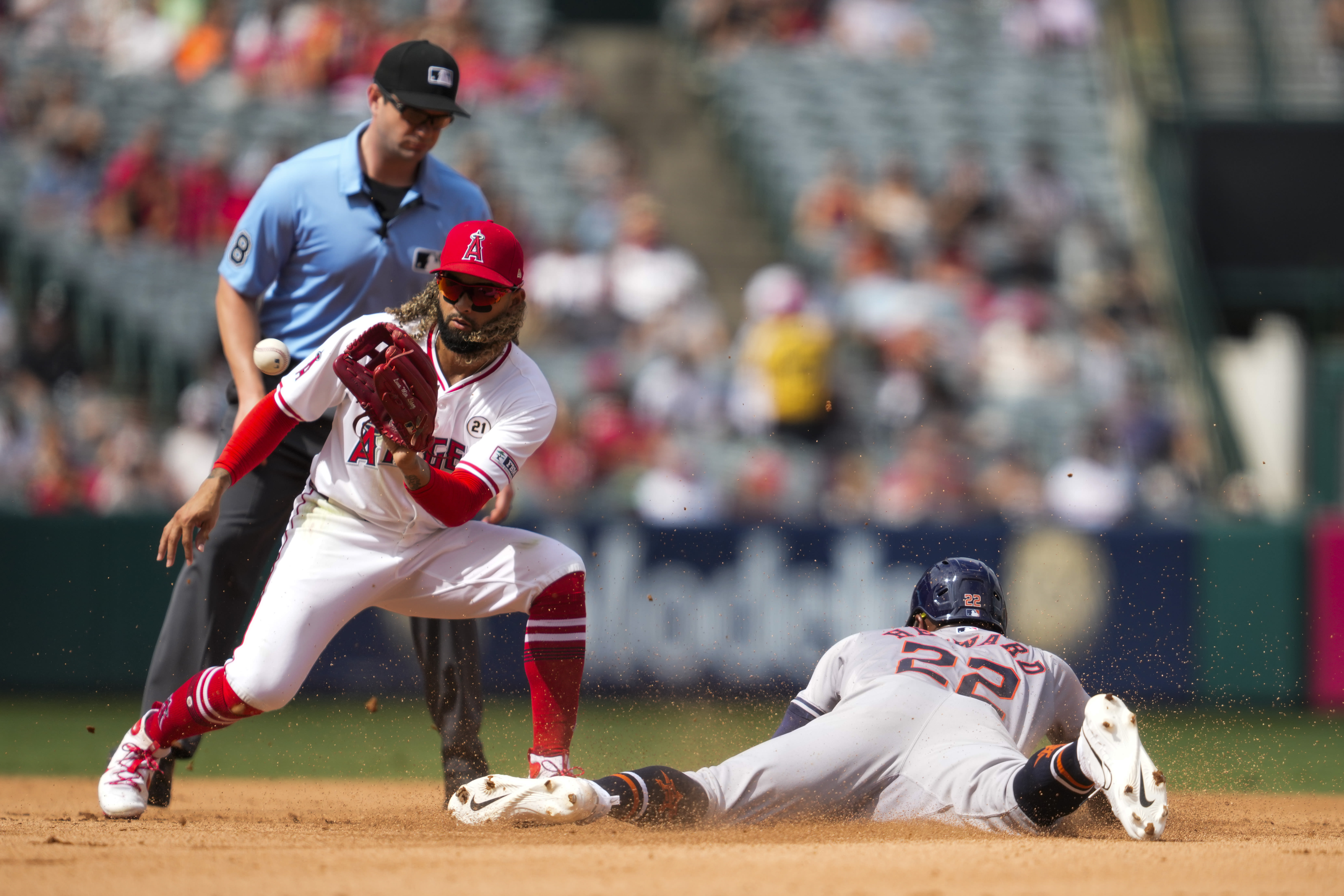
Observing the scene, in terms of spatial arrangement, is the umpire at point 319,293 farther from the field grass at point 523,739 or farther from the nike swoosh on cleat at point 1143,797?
the nike swoosh on cleat at point 1143,797

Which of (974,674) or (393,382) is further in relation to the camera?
(974,674)

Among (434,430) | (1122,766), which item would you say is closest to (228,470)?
(434,430)

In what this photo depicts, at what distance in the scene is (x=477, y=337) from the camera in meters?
4.55

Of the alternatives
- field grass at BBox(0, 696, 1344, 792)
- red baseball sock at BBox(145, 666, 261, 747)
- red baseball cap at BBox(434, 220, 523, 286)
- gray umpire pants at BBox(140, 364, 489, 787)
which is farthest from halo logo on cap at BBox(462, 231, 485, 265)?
field grass at BBox(0, 696, 1344, 792)

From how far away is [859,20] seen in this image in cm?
1490

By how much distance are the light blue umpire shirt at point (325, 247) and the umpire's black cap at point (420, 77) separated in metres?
0.30

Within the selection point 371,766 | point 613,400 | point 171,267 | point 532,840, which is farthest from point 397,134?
point 171,267

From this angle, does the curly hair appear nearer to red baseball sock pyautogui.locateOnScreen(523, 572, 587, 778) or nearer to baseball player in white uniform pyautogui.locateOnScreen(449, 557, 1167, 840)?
red baseball sock pyautogui.locateOnScreen(523, 572, 587, 778)

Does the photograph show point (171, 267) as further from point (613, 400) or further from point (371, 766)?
point (371, 766)

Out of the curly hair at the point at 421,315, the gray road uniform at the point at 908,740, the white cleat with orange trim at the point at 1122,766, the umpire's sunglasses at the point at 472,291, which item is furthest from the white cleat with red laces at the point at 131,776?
the white cleat with orange trim at the point at 1122,766

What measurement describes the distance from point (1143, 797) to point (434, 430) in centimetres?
Result: 215

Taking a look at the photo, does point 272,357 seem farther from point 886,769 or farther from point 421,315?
point 886,769

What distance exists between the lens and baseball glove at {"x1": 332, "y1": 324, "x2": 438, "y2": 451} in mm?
4191

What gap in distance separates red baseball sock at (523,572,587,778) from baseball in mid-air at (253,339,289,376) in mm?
1012
